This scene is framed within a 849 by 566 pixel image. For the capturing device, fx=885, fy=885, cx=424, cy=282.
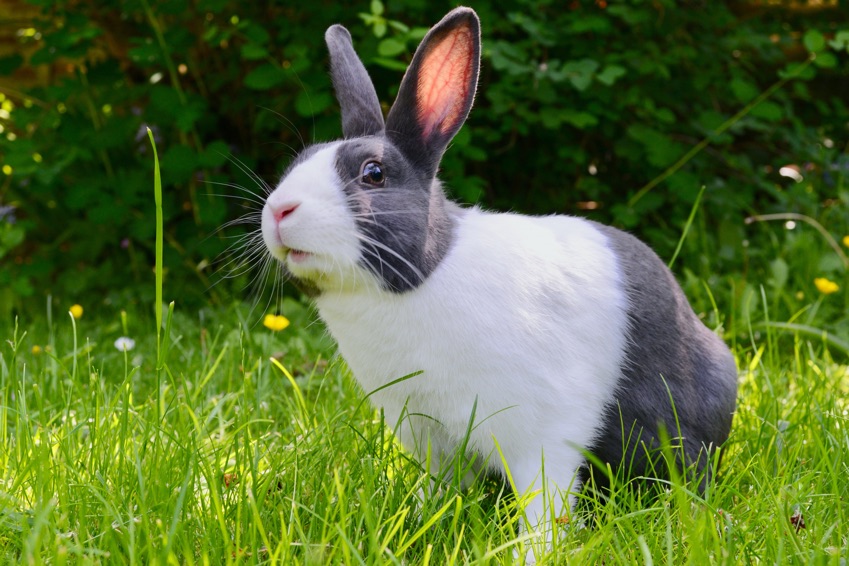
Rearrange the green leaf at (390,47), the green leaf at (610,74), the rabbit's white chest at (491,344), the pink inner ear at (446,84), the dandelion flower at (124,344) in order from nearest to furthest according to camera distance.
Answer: the rabbit's white chest at (491,344) < the pink inner ear at (446,84) < the dandelion flower at (124,344) < the green leaf at (390,47) < the green leaf at (610,74)

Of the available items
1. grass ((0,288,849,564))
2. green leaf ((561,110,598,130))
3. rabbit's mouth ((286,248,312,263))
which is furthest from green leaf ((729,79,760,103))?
rabbit's mouth ((286,248,312,263))

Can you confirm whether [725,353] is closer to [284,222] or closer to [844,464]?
[844,464]

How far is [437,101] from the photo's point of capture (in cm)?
201

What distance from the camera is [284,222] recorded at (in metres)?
1.78

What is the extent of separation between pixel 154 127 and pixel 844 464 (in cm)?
364

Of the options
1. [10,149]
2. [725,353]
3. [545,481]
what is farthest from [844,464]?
[10,149]

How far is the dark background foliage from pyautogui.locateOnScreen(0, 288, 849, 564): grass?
1677 mm

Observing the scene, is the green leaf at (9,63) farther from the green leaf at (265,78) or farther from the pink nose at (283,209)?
the pink nose at (283,209)

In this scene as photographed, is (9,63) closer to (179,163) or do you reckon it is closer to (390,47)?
(179,163)

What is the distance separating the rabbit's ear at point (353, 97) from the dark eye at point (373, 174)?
0.64 ft

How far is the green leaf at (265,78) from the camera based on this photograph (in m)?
Result: 3.72

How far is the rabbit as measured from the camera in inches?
72.7

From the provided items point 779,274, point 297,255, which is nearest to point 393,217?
point 297,255

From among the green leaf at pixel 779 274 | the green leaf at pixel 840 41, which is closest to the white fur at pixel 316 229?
the green leaf at pixel 779 274
